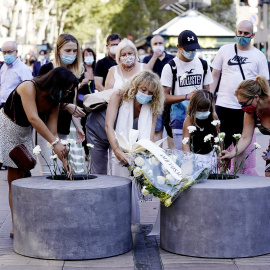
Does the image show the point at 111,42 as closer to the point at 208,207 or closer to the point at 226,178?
the point at 226,178

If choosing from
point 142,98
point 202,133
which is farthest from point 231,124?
point 142,98

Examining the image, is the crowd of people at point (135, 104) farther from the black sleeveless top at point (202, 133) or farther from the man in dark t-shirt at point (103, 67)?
the man in dark t-shirt at point (103, 67)

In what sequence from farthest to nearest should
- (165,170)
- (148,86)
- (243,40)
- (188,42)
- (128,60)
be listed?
(243,40) → (188,42) → (128,60) → (148,86) → (165,170)

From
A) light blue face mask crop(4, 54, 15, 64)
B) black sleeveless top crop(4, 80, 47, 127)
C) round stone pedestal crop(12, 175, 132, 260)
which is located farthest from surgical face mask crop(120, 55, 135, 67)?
light blue face mask crop(4, 54, 15, 64)

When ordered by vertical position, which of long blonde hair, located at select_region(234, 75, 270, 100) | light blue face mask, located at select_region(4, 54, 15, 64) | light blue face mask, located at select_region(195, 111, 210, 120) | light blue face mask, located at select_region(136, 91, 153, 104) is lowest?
light blue face mask, located at select_region(195, 111, 210, 120)

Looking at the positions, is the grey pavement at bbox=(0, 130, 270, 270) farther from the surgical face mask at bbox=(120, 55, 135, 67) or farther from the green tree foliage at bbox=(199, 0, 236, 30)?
the green tree foliage at bbox=(199, 0, 236, 30)

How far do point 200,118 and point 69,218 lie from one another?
89.8 inches

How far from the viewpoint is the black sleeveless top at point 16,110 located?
617cm

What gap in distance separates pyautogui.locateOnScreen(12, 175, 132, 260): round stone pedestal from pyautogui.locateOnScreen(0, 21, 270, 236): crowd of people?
0.59 meters

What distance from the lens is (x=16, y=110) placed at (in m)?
6.21

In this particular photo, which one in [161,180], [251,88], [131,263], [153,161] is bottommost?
[131,263]

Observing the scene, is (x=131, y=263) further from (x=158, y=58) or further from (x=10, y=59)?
(x=10, y=59)

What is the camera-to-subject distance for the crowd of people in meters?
6.12

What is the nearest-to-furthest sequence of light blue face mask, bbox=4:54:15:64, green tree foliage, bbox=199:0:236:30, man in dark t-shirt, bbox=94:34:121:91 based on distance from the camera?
man in dark t-shirt, bbox=94:34:121:91 → light blue face mask, bbox=4:54:15:64 → green tree foliage, bbox=199:0:236:30
